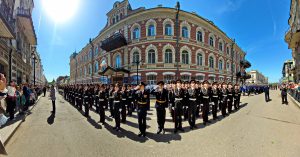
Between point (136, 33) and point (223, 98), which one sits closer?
point (223, 98)

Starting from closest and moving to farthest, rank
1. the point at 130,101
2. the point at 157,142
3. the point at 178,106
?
the point at 157,142, the point at 178,106, the point at 130,101

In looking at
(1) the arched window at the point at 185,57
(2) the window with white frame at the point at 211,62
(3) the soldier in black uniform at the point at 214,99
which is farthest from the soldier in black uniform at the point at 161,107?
(2) the window with white frame at the point at 211,62

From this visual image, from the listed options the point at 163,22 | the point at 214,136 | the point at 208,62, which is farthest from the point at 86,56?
the point at 214,136

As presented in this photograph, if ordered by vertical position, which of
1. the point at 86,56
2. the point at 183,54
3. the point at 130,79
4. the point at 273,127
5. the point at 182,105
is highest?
the point at 86,56

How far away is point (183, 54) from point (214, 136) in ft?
63.7

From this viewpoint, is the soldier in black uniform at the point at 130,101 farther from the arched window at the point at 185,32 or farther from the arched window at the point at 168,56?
the arched window at the point at 185,32

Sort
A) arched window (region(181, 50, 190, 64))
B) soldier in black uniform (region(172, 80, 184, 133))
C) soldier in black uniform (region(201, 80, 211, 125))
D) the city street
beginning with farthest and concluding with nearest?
arched window (region(181, 50, 190, 64))
soldier in black uniform (region(201, 80, 211, 125))
soldier in black uniform (region(172, 80, 184, 133))
the city street

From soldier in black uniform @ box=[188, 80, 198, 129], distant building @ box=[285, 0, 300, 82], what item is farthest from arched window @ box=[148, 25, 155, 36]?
soldier in black uniform @ box=[188, 80, 198, 129]

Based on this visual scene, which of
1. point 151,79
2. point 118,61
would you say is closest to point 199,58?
point 151,79

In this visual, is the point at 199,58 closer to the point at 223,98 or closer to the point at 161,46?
the point at 161,46

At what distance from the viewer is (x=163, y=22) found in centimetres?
2322

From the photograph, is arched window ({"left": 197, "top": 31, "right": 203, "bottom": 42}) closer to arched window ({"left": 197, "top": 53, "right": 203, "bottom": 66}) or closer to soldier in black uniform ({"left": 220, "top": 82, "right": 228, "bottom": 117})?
arched window ({"left": 197, "top": 53, "right": 203, "bottom": 66})

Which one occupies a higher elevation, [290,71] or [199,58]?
[199,58]

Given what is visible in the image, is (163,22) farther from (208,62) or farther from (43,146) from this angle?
(43,146)
